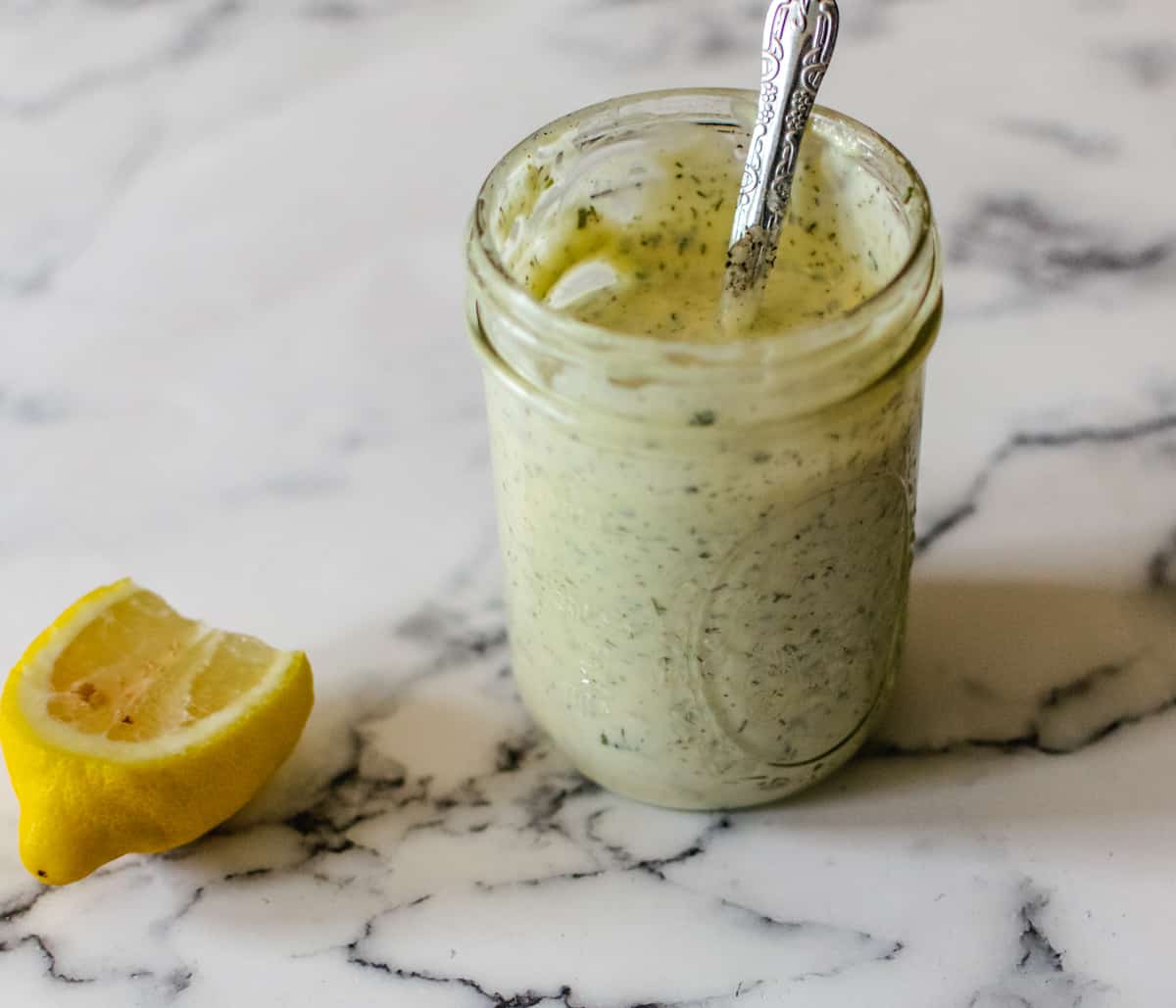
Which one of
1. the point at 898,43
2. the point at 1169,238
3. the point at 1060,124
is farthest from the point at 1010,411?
the point at 898,43

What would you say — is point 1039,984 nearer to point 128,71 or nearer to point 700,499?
point 700,499

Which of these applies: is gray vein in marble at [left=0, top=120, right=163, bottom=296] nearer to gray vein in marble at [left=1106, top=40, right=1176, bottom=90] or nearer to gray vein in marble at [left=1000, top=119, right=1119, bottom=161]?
gray vein in marble at [left=1000, top=119, right=1119, bottom=161]

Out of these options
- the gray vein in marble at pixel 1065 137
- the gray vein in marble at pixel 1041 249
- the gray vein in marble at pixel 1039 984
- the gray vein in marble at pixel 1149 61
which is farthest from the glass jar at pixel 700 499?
the gray vein in marble at pixel 1149 61

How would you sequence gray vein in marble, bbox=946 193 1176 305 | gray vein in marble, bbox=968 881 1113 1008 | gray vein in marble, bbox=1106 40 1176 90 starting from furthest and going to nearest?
1. gray vein in marble, bbox=1106 40 1176 90
2. gray vein in marble, bbox=946 193 1176 305
3. gray vein in marble, bbox=968 881 1113 1008

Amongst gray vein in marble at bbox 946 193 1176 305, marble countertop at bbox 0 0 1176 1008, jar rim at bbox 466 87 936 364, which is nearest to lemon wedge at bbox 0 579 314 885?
marble countertop at bbox 0 0 1176 1008

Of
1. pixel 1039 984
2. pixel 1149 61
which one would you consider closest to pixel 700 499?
pixel 1039 984

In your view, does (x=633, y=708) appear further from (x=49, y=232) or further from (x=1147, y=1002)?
(x=49, y=232)
